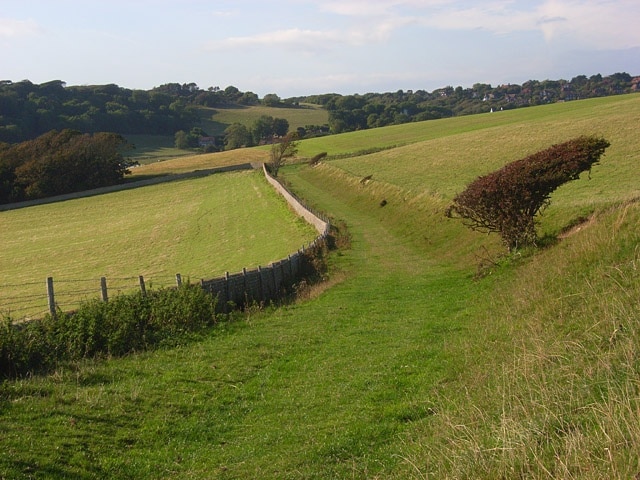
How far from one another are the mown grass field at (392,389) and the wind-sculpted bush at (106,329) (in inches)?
27.3

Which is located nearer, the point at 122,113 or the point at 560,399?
the point at 560,399

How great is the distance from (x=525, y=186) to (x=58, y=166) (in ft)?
241

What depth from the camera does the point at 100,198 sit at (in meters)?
74.6

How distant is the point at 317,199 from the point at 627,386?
159 feet

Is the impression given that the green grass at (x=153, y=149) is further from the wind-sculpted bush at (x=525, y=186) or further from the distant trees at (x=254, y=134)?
the wind-sculpted bush at (x=525, y=186)

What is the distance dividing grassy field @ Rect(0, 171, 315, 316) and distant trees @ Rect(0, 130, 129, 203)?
7360 mm

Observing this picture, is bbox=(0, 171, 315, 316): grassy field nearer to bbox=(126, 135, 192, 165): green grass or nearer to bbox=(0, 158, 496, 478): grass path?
A: bbox=(0, 158, 496, 478): grass path

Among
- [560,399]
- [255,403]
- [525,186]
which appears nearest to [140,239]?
[525,186]

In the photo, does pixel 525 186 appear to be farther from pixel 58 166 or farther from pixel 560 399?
pixel 58 166

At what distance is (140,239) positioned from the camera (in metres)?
44.2

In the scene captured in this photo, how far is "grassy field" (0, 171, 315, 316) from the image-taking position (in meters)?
30.9

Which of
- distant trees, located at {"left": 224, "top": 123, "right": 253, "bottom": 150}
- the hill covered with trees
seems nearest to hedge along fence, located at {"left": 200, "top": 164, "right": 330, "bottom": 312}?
distant trees, located at {"left": 224, "top": 123, "right": 253, "bottom": 150}

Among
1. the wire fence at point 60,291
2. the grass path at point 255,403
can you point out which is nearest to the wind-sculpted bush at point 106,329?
the grass path at point 255,403

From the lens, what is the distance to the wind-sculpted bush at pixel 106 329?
1221cm
